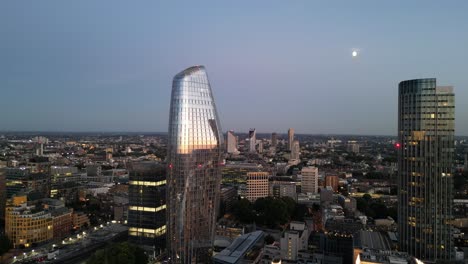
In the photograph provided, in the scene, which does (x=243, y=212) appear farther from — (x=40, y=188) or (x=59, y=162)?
(x=59, y=162)

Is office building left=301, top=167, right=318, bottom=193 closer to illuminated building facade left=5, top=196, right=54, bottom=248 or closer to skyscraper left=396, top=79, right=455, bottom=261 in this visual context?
skyscraper left=396, top=79, right=455, bottom=261

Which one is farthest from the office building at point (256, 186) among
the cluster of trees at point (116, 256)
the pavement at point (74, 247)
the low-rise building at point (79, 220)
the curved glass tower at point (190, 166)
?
the cluster of trees at point (116, 256)

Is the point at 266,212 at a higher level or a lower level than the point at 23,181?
lower

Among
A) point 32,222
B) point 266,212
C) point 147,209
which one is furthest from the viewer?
point 266,212

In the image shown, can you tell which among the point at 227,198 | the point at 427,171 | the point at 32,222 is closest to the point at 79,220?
the point at 32,222

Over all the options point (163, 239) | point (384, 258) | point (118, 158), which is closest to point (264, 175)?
point (163, 239)

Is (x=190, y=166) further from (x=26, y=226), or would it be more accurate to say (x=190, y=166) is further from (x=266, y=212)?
(x=266, y=212)
